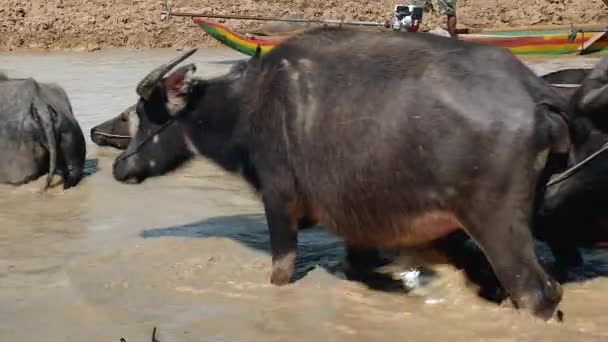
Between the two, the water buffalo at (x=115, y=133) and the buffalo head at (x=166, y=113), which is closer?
the buffalo head at (x=166, y=113)

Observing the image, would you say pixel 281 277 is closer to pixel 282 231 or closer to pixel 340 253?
pixel 282 231

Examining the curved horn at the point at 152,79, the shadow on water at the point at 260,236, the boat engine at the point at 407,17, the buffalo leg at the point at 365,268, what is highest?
the curved horn at the point at 152,79

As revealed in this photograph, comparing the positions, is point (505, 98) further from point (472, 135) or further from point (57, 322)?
point (57, 322)

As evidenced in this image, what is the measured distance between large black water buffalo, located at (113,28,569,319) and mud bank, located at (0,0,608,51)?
15.0 meters

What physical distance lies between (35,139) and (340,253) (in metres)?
3.01

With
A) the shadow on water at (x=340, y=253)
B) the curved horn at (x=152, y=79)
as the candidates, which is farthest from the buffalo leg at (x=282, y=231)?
the curved horn at (x=152, y=79)

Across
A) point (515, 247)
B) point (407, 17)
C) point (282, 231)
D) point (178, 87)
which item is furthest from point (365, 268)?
point (407, 17)

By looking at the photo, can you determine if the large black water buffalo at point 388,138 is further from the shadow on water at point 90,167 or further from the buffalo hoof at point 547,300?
the shadow on water at point 90,167

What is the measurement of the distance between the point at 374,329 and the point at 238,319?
0.68 meters

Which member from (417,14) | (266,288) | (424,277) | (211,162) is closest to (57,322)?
(266,288)

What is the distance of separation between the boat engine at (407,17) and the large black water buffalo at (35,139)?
21.3ft

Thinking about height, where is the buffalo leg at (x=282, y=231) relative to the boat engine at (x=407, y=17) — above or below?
above

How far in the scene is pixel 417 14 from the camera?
13367 millimetres

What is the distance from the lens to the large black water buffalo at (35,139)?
7383mm
